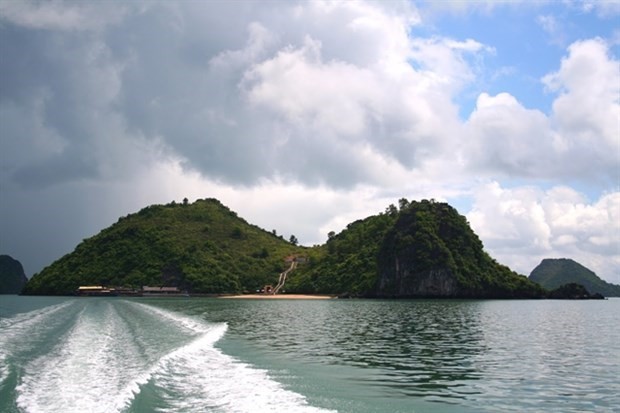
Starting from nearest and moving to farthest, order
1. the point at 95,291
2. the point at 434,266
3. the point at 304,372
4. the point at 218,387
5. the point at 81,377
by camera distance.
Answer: the point at 218,387 < the point at 81,377 < the point at 304,372 < the point at 434,266 < the point at 95,291

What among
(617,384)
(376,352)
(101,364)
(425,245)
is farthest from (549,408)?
(425,245)

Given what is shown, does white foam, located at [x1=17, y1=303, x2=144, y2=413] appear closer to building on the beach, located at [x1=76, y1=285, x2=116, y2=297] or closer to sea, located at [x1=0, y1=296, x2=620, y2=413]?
sea, located at [x1=0, y1=296, x2=620, y2=413]

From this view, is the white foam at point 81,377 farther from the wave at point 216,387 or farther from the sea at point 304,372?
the wave at point 216,387

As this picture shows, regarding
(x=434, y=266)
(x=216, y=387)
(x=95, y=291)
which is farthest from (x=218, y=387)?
(x=95, y=291)

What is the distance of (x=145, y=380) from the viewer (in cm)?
2434

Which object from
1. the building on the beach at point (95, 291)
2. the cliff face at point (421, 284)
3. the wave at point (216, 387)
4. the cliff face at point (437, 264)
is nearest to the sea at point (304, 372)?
the wave at point (216, 387)

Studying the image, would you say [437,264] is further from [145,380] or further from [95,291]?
[145,380]

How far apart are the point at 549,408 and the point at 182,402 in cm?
1378

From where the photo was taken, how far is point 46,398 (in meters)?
20.8

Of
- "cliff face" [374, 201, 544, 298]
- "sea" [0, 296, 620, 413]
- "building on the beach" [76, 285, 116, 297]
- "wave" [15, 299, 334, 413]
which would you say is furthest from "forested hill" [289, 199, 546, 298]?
"wave" [15, 299, 334, 413]

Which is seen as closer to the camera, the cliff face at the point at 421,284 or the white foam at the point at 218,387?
the white foam at the point at 218,387

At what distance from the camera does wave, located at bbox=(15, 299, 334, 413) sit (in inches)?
788

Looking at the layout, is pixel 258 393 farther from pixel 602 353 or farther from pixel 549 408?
pixel 602 353

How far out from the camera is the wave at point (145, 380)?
20009 mm
